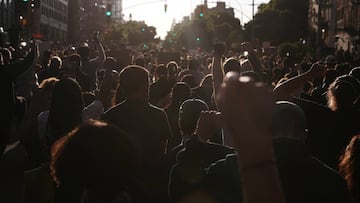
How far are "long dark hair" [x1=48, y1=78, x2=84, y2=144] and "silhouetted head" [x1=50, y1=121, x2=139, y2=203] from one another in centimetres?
241

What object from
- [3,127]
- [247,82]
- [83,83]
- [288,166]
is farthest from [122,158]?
[83,83]

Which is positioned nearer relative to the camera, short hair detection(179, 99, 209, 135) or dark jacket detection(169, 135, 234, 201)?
dark jacket detection(169, 135, 234, 201)

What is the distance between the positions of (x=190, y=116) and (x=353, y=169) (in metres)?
2.40

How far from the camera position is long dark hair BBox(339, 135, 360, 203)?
371 centimetres

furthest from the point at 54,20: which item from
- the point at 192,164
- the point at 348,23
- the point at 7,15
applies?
the point at 192,164

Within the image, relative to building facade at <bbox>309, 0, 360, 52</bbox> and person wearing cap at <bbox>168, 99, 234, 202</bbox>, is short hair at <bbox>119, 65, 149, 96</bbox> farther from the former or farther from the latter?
building facade at <bbox>309, 0, 360, 52</bbox>

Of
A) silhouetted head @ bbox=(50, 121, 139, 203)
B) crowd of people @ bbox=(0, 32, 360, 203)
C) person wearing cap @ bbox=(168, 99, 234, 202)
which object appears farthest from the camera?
person wearing cap @ bbox=(168, 99, 234, 202)

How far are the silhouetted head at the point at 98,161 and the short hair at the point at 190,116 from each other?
2.15 m

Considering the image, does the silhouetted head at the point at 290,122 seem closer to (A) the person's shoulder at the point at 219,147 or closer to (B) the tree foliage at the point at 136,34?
(A) the person's shoulder at the point at 219,147

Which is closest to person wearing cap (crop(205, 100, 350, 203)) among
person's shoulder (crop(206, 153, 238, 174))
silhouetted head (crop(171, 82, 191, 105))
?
person's shoulder (crop(206, 153, 238, 174))

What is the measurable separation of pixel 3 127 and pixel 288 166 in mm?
5196

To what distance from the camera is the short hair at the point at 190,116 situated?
19.3 feet

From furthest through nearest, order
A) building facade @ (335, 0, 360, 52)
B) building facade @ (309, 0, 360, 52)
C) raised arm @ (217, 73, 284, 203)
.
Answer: building facade @ (335, 0, 360, 52)
building facade @ (309, 0, 360, 52)
raised arm @ (217, 73, 284, 203)

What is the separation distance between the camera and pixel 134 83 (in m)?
6.09
